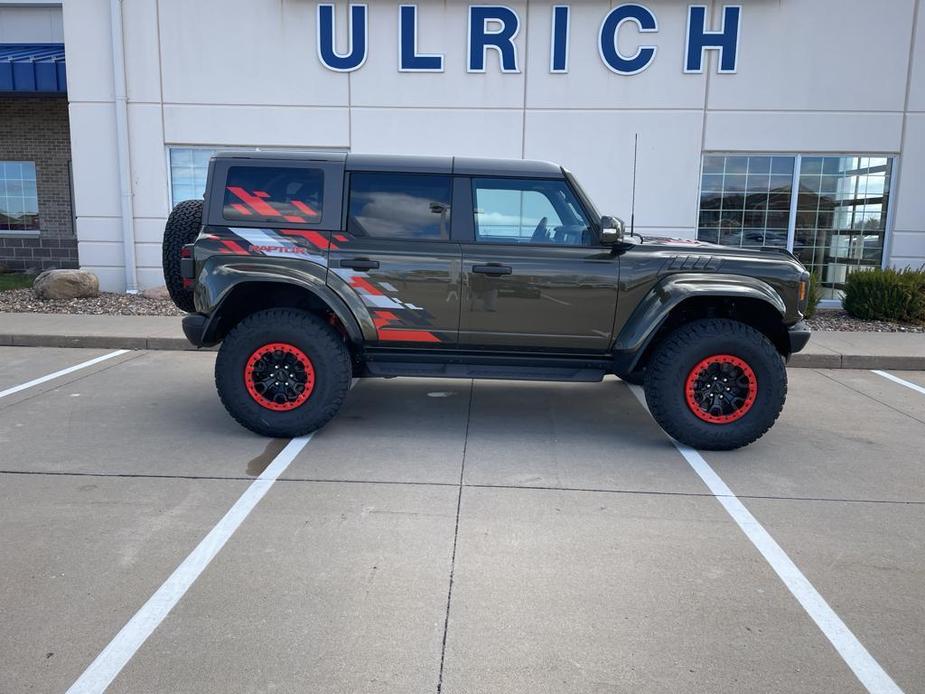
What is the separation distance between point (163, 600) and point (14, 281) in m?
13.2

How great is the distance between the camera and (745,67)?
35.7ft

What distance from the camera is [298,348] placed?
5.27 metres

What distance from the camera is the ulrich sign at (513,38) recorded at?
10.9 meters

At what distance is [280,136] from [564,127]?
14.4ft

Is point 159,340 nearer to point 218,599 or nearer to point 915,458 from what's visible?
point 218,599

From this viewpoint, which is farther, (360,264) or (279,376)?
(279,376)

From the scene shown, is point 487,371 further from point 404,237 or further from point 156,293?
point 156,293

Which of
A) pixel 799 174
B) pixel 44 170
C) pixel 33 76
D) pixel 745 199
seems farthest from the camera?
pixel 44 170

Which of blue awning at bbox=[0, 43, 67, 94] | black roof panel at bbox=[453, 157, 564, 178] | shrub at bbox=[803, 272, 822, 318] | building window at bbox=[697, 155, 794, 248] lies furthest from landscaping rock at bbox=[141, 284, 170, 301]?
shrub at bbox=[803, 272, 822, 318]

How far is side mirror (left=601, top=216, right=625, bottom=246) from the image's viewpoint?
4973mm

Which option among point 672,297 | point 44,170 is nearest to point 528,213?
point 672,297

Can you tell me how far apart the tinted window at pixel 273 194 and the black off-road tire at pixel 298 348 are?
700 millimetres

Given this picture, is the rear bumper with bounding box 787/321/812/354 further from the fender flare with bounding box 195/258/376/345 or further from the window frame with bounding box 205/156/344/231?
the window frame with bounding box 205/156/344/231

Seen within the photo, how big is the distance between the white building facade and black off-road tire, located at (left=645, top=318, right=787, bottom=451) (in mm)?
6220
